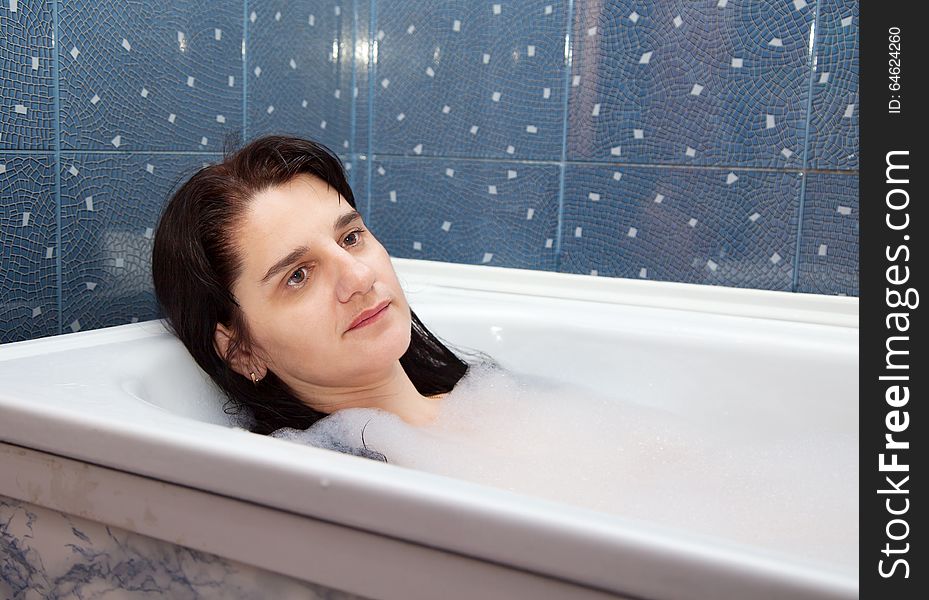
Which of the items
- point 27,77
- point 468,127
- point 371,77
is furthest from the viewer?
point 371,77

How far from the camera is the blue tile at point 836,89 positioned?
1461mm

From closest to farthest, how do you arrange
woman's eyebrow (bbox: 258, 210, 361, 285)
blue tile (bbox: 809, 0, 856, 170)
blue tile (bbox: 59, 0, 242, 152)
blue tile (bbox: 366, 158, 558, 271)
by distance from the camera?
1. woman's eyebrow (bbox: 258, 210, 361, 285)
2. blue tile (bbox: 59, 0, 242, 152)
3. blue tile (bbox: 809, 0, 856, 170)
4. blue tile (bbox: 366, 158, 558, 271)

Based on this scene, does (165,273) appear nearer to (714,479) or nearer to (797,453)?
(714,479)

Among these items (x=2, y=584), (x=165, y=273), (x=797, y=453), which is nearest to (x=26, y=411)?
(x=2, y=584)

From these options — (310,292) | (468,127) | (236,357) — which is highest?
(468,127)

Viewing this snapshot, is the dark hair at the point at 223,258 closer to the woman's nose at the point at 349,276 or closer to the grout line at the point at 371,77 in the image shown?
the woman's nose at the point at 349,276

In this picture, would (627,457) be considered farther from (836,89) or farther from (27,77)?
(27,77)

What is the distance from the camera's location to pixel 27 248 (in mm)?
1236

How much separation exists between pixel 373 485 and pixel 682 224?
115cm

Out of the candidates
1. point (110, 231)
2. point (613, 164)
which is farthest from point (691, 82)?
point (110, 231)

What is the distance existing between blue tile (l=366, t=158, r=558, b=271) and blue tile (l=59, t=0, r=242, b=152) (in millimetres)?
418

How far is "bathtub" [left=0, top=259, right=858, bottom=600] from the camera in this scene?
546 millimetres

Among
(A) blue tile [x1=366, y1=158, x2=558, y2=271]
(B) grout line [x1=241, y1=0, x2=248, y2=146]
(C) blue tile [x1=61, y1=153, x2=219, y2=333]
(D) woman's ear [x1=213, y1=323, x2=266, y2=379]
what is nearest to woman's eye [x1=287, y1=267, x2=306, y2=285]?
(D) woman's ear [x1=213, y1=323, x2=266, y2=379]

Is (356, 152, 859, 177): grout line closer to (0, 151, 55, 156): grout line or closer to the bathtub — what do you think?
the bathtub
